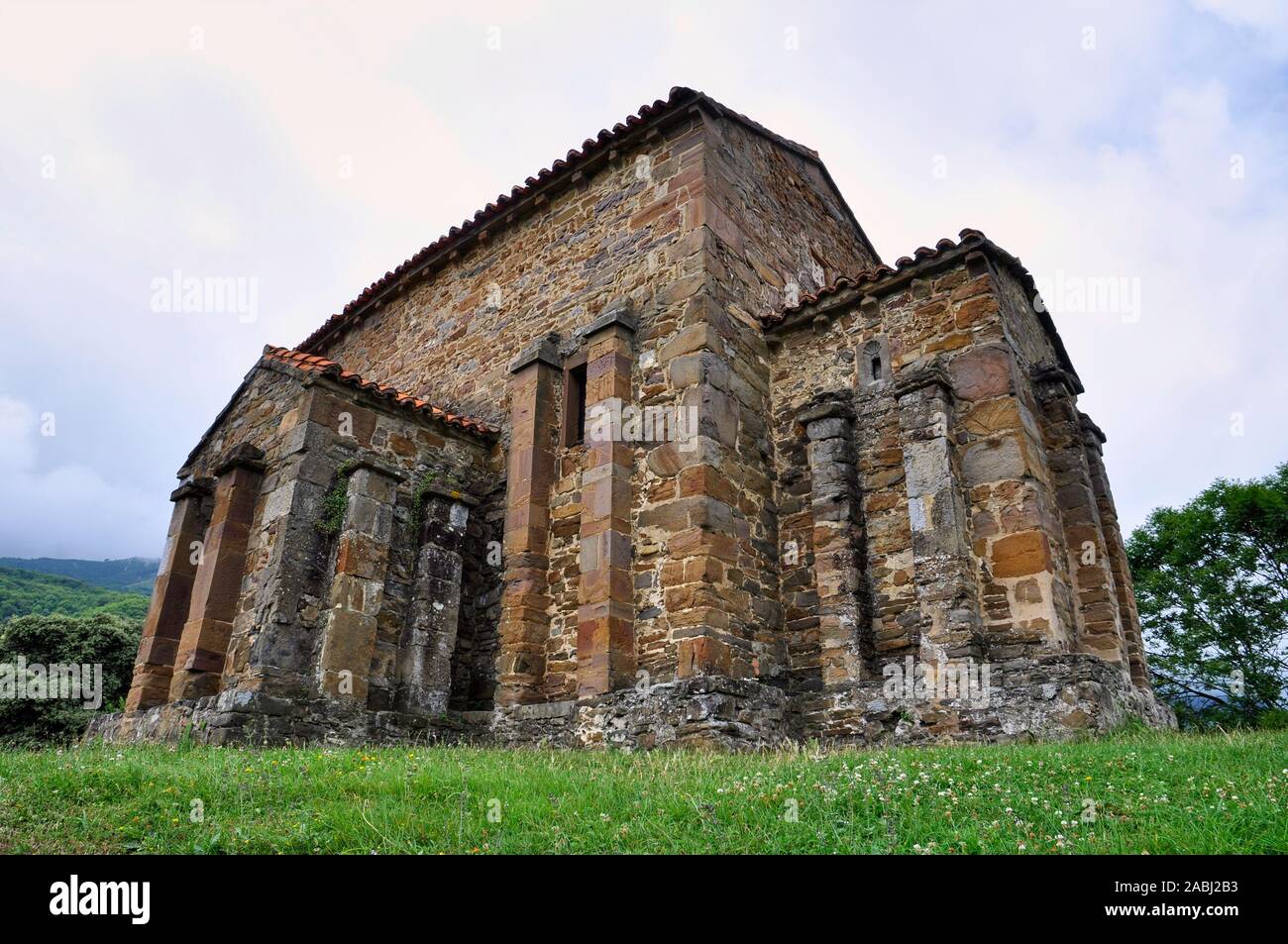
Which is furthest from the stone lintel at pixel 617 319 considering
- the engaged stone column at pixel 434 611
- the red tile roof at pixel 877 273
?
the engaged stone column at pixel 434 611

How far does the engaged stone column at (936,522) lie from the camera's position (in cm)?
843

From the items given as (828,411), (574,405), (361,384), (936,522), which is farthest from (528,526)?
(936,522)

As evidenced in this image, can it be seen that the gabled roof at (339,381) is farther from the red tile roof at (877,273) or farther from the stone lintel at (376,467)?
the red tile roof at (877,273)

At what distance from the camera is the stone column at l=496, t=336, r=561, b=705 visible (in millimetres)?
10070

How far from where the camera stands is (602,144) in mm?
12609

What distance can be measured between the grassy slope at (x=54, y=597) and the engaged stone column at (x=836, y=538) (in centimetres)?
2816

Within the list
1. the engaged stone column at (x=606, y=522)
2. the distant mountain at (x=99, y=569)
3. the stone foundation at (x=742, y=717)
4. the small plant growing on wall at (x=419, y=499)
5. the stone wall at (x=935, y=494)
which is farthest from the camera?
the distant mountain at (x=99, y=569)

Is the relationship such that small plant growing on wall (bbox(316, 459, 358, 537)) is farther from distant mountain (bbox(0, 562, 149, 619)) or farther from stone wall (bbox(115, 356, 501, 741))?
distant mountain (bbox(0, 562, 149, 619))

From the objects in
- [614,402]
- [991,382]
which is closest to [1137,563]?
[991,382]

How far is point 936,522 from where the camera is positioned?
29.0ft

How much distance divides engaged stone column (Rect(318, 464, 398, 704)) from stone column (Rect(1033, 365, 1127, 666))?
8.23 metres

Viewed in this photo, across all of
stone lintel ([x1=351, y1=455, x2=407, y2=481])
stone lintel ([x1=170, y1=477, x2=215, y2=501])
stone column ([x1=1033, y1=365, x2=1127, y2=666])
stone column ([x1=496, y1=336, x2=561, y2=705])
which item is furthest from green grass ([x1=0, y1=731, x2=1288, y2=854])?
stone lintel ([x1=170, y1=477, x2=215, y2=501])
